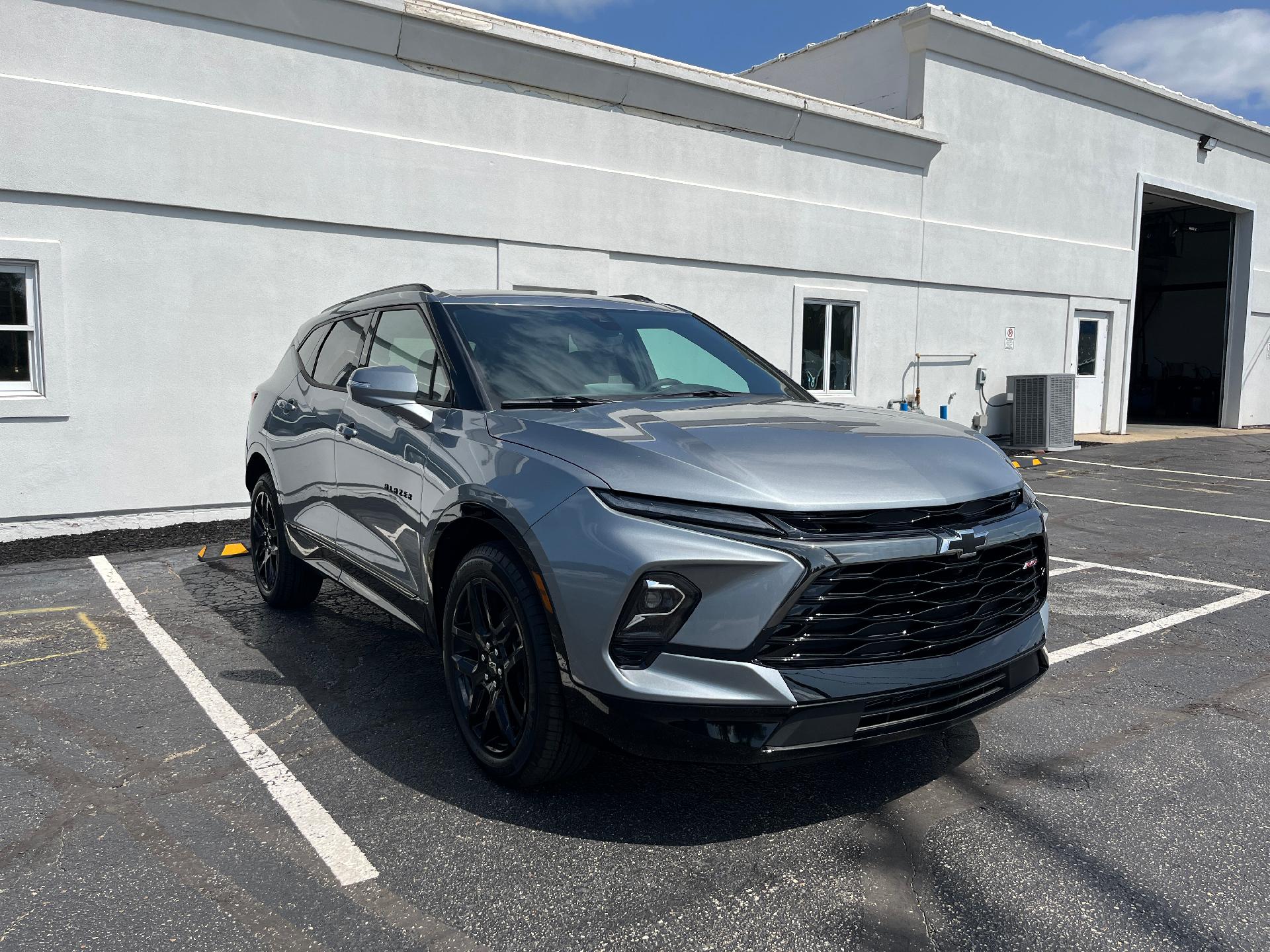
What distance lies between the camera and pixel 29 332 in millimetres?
8102

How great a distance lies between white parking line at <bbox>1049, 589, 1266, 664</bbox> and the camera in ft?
16.1

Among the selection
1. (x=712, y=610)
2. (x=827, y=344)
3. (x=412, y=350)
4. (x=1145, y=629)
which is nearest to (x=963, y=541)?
(x=712, y=610)

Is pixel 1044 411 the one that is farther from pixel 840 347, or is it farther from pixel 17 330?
pixel 17 330

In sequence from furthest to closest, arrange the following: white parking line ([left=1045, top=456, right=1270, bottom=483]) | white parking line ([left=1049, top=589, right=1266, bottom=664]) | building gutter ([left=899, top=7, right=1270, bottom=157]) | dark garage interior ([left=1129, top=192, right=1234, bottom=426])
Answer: dark garage interior ([left=1129, top=192, right=1234, bottom=426]), building gutter ([left=899, top=7, right=1270, bottom=157]), white parking line ([left=1045, top=456, right=1270, bottom=483]), white parking line ([left=1049, top=589, right=1266, bottom=664])

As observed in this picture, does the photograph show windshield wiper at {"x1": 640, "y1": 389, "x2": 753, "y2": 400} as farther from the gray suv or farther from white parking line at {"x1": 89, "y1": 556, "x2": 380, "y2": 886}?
white parking line at {"x1": 89, "y1": 556, "x2": 380, "y2": 886}

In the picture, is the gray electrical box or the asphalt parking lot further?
the gray electrical box

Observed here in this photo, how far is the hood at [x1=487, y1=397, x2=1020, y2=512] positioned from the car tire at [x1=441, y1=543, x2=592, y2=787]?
47 centimetres

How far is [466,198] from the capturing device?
10.1 meters

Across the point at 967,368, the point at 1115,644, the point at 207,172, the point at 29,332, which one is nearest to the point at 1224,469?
the point at 967,368

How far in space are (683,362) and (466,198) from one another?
6.56 metres

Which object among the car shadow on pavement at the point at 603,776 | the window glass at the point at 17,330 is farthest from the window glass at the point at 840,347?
the car shadow on pavement at the point at 603,776

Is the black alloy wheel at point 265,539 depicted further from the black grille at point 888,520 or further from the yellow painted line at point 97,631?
the black grille at point 888,520

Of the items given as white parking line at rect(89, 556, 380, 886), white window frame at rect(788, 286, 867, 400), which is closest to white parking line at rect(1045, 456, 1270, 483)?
white window frame at rect(788, 286, 867, 400)

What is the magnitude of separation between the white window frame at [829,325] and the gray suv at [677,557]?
31.1ft
